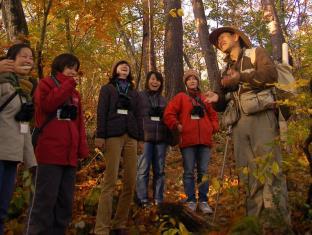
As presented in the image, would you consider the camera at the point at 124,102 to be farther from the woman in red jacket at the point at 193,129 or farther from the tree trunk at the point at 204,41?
the tree trunk at the point at 204,41

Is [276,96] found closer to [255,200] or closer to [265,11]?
[255,200]

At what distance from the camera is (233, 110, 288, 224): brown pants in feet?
14.1

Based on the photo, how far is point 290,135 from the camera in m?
3.58

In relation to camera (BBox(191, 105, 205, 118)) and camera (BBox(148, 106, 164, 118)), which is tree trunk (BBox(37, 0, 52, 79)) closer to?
camera (BBox(148, 106, 164, 118))

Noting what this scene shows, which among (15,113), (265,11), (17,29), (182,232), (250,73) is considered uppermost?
(265,11)

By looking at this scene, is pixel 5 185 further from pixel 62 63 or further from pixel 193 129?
pixel 193 129

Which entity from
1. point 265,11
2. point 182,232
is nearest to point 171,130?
point 182,232

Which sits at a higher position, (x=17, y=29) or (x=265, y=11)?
(x=265, y=11)

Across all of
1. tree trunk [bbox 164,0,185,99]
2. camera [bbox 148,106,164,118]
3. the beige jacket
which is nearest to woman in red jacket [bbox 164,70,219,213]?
camera [bbox 148,106,164,118]

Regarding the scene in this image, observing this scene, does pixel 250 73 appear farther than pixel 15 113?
Yes

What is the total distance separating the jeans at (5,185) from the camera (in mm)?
3699

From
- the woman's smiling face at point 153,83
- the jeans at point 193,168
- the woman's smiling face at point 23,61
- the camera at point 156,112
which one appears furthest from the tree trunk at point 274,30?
the woman's smiling face at point 23,61

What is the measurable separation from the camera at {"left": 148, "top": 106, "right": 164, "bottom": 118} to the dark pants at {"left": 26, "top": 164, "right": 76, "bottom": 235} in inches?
88.7

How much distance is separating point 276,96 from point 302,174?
9.09ft
